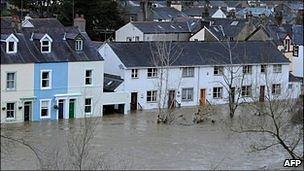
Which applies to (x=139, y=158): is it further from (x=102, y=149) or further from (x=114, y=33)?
(x=114, y=33)

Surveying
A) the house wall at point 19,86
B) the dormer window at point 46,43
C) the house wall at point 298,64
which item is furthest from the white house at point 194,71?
the house wall at point 19,86

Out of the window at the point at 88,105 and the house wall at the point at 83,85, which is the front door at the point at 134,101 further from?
the window at the point at 88,105

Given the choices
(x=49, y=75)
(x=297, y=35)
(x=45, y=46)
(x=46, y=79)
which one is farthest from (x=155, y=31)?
(x=46, y=79)

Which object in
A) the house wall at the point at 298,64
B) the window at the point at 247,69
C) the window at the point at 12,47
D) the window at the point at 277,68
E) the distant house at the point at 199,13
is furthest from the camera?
the distant house at the point at 199,13

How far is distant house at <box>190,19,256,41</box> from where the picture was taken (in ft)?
140

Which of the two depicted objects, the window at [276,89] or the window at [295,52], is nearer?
the window at [276,89]

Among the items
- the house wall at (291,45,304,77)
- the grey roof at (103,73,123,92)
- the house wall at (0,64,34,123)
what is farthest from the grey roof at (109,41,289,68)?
the house wall at (0,64,34,123)

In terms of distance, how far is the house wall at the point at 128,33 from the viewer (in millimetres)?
43469

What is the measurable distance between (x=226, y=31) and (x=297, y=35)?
427 cm

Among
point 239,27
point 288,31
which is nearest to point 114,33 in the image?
point 239,27

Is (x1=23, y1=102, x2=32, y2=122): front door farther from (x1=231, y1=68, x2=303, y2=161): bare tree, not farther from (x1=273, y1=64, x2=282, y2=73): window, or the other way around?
(x1=273, y1=64, x2=282, y2=73): window

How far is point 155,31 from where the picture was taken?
4372cm

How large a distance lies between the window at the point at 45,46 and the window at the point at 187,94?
705 centimetres

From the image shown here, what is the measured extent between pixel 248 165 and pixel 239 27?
2364 cm
